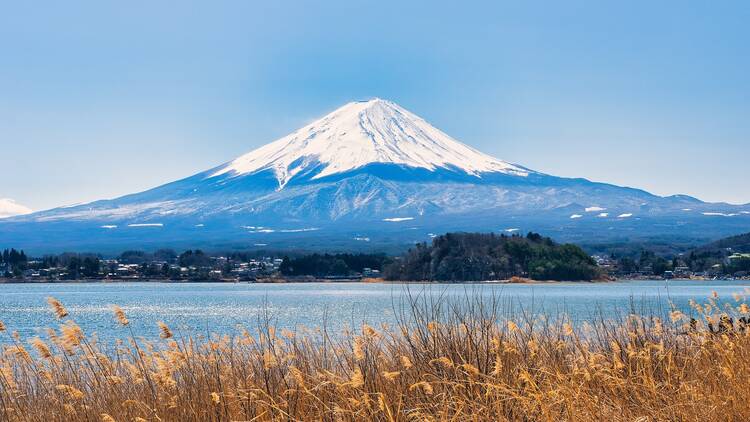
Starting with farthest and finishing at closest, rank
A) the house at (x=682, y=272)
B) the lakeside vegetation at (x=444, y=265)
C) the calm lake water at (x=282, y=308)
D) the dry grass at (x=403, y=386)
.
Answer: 1. the house at (x=682, y=272)
2. the lakeside vegetation at (x=444, y=265)
3. the calm lake water at (x=282, y=308)
4. the dry grass at (x=403, y=386)

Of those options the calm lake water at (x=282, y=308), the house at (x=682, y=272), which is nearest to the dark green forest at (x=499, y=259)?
the calm lake water at (x=282, y=308)

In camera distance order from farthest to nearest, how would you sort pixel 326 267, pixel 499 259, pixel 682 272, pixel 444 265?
1. pixel 682 272
2. pixel 326 267
3. pixel 499 259
4. pixel 444 265

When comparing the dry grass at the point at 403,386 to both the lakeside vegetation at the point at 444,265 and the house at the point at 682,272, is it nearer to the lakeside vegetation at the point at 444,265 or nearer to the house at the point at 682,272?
the lakeside vegetation at the point at 444,265

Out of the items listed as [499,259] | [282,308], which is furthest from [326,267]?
[282,308]

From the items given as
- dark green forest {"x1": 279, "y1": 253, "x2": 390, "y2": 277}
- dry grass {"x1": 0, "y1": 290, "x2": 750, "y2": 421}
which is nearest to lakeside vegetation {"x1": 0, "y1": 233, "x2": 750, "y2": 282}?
dark green forest {"x1": 279, "y1": 253, "x2": 390, "y2": 277}

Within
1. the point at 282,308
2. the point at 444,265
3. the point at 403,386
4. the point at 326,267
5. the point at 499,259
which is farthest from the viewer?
the point at 326,267

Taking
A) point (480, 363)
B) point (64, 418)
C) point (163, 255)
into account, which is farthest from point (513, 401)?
point (163, 255)

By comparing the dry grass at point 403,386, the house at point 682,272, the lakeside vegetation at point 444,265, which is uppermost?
the lakeside vegetation at point 444,265

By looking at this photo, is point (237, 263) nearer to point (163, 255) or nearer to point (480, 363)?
point (163, 255)

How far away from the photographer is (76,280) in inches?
5399

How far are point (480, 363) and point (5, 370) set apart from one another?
16.0 feet

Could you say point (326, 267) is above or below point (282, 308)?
above

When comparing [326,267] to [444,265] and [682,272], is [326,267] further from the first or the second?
[682,272]

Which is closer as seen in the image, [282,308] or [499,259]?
[282,308]
